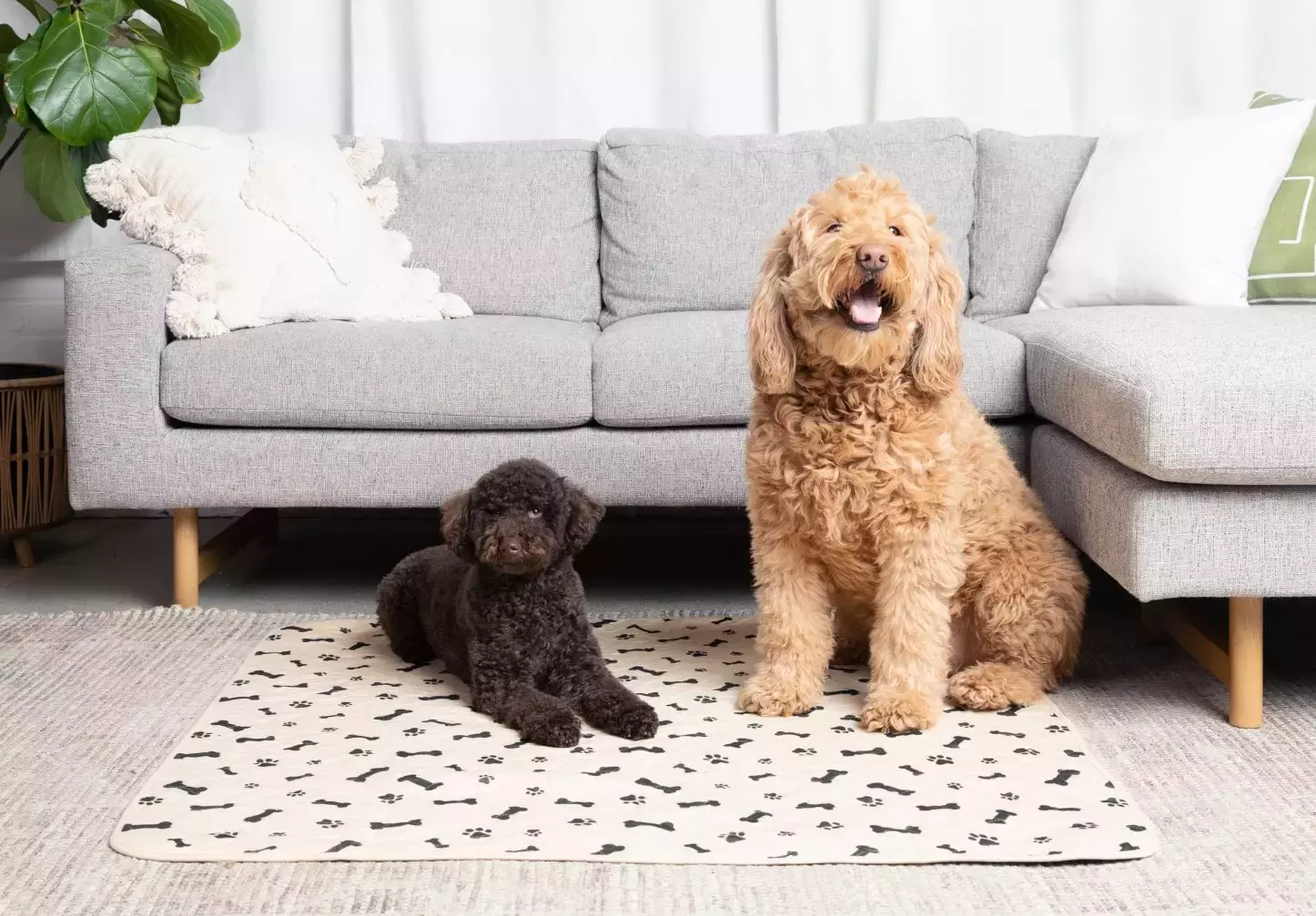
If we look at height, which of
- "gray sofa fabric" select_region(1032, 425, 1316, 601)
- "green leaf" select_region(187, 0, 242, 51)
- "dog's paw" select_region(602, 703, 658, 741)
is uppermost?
"green leaf" select_region(187, 0, 242, 51)

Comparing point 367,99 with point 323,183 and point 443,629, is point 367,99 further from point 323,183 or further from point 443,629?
point 443,629

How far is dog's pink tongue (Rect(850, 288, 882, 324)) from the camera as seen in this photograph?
2162 mm

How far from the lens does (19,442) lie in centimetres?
349

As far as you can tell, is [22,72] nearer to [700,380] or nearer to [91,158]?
[91,158]

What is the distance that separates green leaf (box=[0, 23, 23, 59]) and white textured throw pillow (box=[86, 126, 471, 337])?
27.7 inches

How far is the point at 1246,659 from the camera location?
2324 millimetres

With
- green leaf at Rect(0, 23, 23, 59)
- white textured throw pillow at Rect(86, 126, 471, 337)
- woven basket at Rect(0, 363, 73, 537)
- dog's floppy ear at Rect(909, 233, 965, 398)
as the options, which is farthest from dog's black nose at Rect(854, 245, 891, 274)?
green leaf at Rect(0, 23, 23, 59)

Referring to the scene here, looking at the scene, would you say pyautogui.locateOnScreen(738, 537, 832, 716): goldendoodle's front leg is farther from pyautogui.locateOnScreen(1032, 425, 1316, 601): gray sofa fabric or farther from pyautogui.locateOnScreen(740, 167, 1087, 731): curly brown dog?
pyautogui.locateOnScreen(1032, 425, 1316, 601): gray sofa fabric

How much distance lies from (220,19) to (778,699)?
258 centimetres

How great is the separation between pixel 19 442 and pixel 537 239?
1.44m

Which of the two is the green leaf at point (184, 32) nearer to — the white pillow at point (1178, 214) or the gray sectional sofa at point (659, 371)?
the gray sectional sofa at point (659, 371)

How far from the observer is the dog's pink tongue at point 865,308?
2.16 meters

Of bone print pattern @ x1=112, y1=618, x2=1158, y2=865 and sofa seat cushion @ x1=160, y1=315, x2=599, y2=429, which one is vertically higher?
sofa seat cushion @ x1=160, y1=315, x2=599, y2=429

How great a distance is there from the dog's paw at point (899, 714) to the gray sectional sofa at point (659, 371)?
1.33 feet
